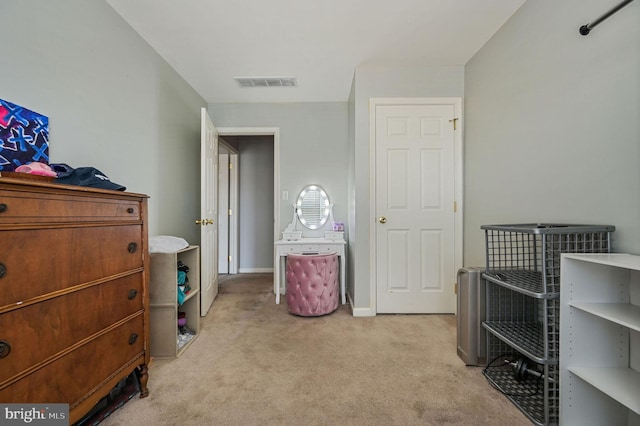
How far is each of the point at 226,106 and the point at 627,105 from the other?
11.6ft

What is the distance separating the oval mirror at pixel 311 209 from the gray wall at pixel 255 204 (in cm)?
133

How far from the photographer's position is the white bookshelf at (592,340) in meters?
1.22

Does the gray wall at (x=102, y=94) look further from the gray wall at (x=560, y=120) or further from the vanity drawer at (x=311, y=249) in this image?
the gray wall at (x=560, y=120)

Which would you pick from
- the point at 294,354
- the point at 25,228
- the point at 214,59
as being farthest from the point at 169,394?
the point at 214,59

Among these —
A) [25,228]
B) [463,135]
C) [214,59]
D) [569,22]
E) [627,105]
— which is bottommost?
[25,228]

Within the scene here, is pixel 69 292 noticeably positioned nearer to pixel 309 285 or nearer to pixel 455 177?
pixel 309 285

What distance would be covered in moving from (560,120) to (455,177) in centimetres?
111

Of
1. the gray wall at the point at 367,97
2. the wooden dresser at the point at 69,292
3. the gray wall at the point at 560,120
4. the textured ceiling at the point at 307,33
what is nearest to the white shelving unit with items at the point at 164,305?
the wooden dresser at the point at 69,292

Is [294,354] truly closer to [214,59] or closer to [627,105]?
[627,105]

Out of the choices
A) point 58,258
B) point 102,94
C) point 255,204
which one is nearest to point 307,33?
point 102,94

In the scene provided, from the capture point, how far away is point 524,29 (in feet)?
6.15

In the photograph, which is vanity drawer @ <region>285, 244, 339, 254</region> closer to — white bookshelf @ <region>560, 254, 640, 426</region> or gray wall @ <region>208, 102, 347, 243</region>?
gray wall @ <region>208, 102, 347, 243</region>

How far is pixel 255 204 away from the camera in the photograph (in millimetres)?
4676

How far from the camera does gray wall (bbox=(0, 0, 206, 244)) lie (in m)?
1.34
